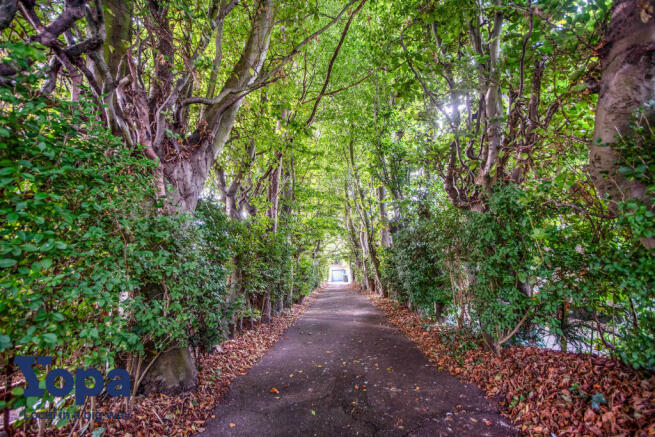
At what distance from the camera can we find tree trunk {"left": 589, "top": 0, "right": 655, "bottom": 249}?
7.89 feet

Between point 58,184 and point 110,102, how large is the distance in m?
1.85

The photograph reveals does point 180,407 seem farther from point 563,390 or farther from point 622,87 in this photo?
point 622,87

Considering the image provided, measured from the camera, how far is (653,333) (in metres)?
2.41

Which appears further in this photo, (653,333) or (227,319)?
(227,319)

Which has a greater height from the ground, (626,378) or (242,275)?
(242,275)

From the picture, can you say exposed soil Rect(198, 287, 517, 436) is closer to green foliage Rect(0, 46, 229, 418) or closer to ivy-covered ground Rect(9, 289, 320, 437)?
ivy-covered ground Rect(9, 289, 320, 437)

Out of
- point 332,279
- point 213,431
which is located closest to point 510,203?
point 213,431

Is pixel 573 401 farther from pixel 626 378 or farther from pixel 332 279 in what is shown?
pixel 332 279

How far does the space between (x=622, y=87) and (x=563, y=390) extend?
11.1 ft

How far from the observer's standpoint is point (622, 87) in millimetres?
2525

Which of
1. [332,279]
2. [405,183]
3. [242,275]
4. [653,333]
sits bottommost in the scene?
[332,279]

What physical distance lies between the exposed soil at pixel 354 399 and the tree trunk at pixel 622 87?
2.85m
